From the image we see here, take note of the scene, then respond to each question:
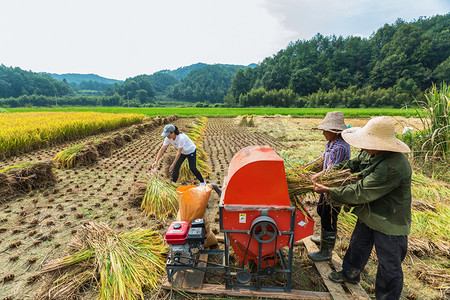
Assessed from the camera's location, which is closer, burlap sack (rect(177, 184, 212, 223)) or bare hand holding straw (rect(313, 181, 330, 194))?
bare hand holding straw (rect(313, 181, 330, 194))

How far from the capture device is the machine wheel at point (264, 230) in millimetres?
2057

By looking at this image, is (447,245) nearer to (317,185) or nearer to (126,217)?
(317,185)

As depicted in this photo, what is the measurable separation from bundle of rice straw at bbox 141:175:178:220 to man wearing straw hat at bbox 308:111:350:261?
2.66m

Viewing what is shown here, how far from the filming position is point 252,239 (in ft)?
7.48

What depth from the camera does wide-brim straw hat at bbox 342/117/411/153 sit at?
187 cm

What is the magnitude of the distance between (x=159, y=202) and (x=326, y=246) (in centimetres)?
304

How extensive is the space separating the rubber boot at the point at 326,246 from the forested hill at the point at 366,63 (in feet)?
220

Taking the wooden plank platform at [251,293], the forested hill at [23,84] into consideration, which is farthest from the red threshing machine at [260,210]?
the forested hill at [23,84]

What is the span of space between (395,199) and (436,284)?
5.50 ft

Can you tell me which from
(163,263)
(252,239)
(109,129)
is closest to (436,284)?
(252,239)

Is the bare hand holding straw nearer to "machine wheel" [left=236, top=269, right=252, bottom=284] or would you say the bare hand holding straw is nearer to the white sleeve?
"machine wheel" [left=236, top=269, right=252, bottom=284]

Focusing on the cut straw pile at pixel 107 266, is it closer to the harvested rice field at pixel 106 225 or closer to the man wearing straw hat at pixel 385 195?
the harvested rice field at pixel 106 225

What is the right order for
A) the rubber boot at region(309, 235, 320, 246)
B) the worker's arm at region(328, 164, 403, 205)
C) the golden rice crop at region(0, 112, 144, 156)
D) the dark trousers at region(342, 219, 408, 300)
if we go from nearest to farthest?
the worker's arm at region(328, 164, 403, 205) → the dark trousers at region(342, 219, 408, 300) → the rubber boot at region(309, 235, 320, 246) → the golden rice crop at region(0, 112, 144, 156)

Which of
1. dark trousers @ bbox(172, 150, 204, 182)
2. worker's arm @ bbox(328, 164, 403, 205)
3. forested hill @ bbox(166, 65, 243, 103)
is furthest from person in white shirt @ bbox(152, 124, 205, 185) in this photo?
forested hill @ bbox(166, 65, 243, 103)
